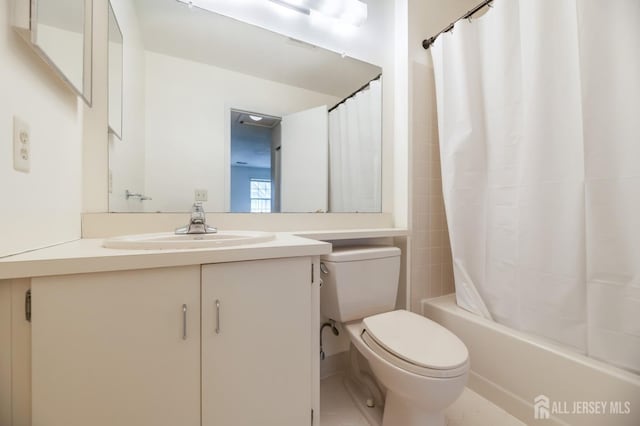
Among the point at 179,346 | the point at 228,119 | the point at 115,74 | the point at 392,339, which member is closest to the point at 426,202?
the point at 392,339

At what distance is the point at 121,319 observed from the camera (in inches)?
23.8

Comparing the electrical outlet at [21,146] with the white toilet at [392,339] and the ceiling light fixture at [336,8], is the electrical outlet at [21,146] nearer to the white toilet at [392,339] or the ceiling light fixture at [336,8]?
the white toilet at [392,339]

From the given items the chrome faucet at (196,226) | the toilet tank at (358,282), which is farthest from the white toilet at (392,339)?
the chrome faucet at (196,226)

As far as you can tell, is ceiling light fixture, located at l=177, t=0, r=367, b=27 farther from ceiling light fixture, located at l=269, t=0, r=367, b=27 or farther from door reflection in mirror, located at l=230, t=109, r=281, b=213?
door reflection in mirror, located at l=230, t=109, r=281, b=213

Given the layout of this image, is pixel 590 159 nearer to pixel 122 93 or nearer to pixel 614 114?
pixel 614 114

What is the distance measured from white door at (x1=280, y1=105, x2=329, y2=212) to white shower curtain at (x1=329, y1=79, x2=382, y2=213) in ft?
0.18

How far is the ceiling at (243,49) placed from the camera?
115 centimetres

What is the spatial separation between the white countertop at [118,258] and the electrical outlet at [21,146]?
0.69 feet

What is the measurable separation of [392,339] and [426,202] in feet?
2.89

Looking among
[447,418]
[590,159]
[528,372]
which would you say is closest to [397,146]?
[590,159]

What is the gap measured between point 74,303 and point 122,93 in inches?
36.5

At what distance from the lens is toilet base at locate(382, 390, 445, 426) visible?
3.05 ft

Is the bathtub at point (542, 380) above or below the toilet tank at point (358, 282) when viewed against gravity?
below

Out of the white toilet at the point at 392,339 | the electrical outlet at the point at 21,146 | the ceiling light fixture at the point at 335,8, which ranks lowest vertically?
the white toilet at the point at 392,339
